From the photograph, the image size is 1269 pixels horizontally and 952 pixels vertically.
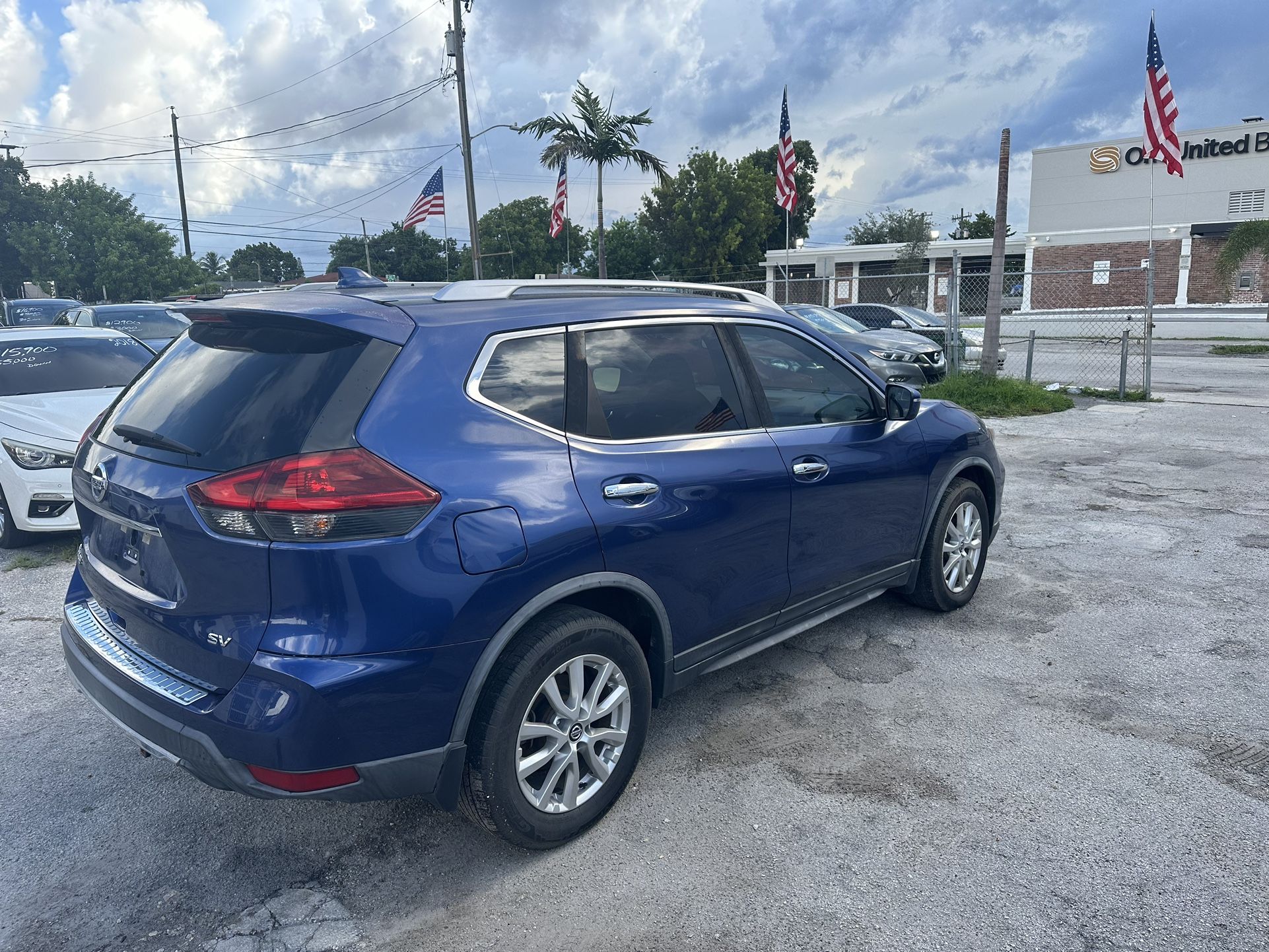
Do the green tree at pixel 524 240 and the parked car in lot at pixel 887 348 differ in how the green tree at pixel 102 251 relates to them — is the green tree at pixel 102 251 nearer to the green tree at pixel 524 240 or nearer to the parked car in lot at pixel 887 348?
the green tree at pixel 524 240

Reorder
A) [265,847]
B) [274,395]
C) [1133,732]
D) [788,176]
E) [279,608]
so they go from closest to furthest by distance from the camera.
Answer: [279,608]
[274,395]
[265,847]
[1133,732]
[788,176]


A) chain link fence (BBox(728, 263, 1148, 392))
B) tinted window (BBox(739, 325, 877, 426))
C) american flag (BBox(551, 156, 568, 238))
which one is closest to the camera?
tinted window (BBox(739, 325, 877, 426))

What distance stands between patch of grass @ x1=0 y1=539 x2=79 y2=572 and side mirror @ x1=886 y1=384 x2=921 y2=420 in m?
5.26

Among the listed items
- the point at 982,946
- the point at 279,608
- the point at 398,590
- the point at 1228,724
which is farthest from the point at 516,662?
the point at 1228,724

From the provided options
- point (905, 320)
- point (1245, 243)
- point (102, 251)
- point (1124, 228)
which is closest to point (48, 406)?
point (905, 320)

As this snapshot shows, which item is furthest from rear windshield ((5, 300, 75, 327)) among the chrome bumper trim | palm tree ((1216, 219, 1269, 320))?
palm tree ((1216, 219, 1269, 320))

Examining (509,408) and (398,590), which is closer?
(398,590)

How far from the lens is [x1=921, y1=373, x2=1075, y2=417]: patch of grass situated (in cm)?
1273

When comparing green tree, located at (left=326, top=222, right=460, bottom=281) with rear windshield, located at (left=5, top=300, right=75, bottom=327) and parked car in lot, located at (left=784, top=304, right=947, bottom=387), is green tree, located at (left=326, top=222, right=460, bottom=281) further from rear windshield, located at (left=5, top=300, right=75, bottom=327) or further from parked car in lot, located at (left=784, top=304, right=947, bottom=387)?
parked car in lot, located at (left=784, top=304, right=947, bottom=387)

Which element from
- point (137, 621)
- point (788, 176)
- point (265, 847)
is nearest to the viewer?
point (137, 621)

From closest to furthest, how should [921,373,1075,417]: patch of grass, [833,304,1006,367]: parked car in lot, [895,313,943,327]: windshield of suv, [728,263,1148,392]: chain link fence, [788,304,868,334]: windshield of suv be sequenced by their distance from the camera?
[921,373,1075,417]: patch of grass < [788,304,868,334]: windshield of suv < [728,263,1148,392]: chain link fence < [833,304,1006,367]: parked car in lot < [895,313,943,327]: windshield of suv

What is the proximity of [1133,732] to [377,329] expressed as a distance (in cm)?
326

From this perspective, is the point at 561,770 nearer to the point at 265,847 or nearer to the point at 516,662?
the point at 516,662

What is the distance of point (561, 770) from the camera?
2.86 meters
